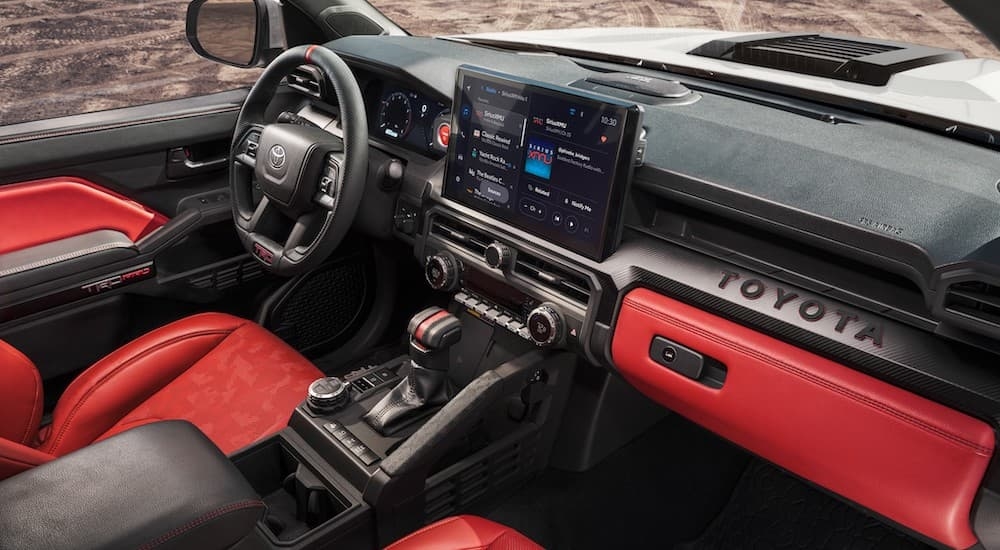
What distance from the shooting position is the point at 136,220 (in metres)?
2.29

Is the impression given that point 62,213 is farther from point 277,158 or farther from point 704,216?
point 704,216

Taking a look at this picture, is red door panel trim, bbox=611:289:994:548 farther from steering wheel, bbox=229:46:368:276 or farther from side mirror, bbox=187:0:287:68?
side mirror, bbox=187:0:287:68

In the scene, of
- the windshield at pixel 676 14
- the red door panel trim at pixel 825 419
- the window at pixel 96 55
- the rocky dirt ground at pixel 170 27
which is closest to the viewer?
the red door panel trim at pixel 825 419

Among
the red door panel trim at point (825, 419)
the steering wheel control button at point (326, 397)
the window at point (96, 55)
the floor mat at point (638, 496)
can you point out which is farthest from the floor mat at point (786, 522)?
the window at point (96, 55)

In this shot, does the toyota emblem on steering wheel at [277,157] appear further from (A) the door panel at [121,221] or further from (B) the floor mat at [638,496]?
(B) the floor mat at [638,496]

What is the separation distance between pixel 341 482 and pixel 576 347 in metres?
0.58

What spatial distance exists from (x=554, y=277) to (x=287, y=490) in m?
0.78

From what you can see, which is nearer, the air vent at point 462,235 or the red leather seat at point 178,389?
the red leather seat at point 178,389

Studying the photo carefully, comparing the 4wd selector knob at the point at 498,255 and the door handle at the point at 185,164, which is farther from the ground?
the 4wd selector knob at the point at 498,255

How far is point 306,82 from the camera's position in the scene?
7.20 feet

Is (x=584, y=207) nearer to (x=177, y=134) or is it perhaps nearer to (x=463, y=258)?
(x=463, y=258)

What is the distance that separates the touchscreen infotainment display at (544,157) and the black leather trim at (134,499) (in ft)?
2.61

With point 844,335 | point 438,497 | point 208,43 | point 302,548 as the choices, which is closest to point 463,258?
point 438,497

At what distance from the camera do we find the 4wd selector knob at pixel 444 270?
6.16 ft
